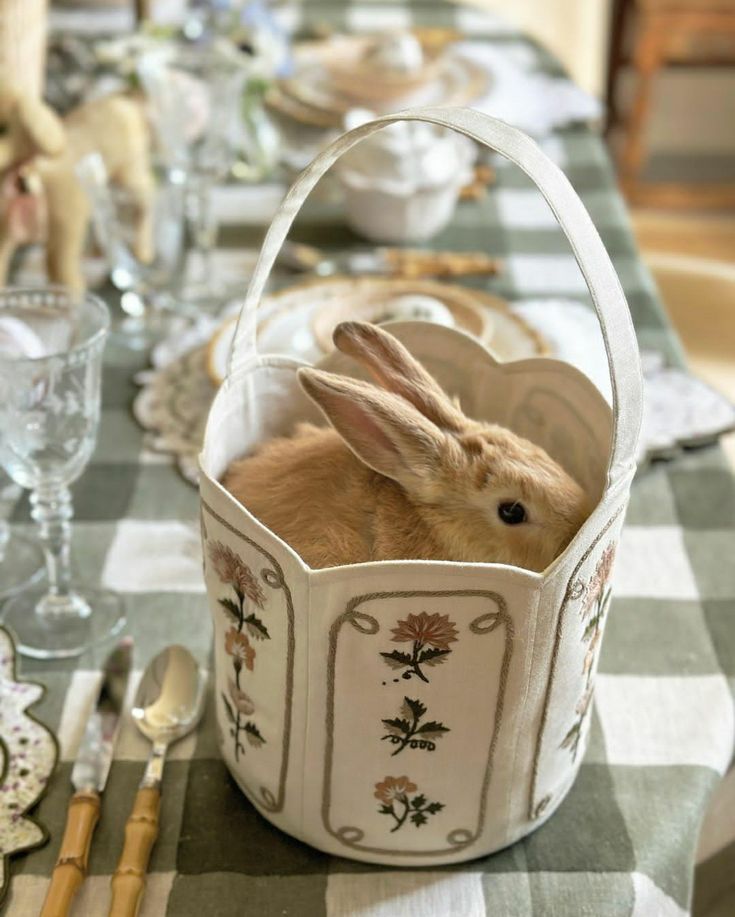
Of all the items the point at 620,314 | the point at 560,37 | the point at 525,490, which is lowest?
the point at 560,37

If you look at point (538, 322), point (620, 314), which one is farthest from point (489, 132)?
point (538, 322)

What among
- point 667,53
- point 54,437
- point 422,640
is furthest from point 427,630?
point 667,53

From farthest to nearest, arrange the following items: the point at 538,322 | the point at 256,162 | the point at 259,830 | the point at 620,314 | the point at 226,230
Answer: the point at 256,162 < the point at 226,230 < the point at 538,322 < the point at 259,830 < the point at 620,314

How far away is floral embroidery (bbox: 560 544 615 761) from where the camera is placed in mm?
508

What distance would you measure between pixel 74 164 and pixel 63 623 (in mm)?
535

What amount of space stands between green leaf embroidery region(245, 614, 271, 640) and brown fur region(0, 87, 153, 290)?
2.18ft

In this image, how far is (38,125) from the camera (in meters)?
1.00

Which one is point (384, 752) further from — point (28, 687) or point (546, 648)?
point (28, 687)

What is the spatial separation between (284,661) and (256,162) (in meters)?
0.99

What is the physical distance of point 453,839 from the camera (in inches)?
22.3

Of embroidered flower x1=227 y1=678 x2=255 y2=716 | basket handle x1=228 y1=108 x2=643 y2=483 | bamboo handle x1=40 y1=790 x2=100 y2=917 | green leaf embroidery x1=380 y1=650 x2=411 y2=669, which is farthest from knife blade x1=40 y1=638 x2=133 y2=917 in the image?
basket handle x1=228 y1=108 x2=643 y2=483

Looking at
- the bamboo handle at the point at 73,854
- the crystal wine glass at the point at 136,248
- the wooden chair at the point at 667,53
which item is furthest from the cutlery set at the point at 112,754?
the wooden chair at the point at 667,53

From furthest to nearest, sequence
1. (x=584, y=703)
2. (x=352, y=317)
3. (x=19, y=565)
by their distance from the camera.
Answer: (x=352, y=317) < (x=19, y=565) < (x=584, y=703)

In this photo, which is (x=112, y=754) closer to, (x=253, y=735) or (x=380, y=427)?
(x=253, y=735)
